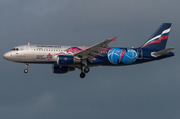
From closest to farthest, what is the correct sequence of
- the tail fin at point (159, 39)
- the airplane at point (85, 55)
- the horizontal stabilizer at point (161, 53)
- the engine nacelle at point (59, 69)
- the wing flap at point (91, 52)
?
the wing flap at point (91, 52) → the airplane at point (85, 55) → the horizontal stabilizer at point (161, 53) → the engine nacelle at point (59, 69) → the tail fin at point (159, 39)

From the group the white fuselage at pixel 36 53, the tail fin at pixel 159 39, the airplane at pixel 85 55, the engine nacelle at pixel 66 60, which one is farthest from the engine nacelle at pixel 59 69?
the tail fin at pixel 159 39

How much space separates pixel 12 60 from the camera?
49719 mm

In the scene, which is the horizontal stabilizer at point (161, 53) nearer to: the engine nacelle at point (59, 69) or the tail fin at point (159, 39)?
the tail fin at point (159, 39)

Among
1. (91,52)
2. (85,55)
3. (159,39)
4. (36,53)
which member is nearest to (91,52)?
(91,52)

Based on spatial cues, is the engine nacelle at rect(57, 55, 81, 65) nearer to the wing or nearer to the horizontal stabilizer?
the wing

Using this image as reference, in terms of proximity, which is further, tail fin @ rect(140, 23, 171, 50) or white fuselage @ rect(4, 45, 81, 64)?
tail fin @ rect(140, 23, 171, 50)

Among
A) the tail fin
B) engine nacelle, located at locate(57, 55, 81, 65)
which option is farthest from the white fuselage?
the tail fin

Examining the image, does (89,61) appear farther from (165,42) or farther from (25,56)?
(165,42)

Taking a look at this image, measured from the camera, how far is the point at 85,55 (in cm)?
4941

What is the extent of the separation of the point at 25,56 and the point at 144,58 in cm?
1833

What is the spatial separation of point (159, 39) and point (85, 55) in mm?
13456

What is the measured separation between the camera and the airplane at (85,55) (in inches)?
1925

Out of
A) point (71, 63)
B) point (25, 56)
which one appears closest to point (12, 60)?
point (25, 56)

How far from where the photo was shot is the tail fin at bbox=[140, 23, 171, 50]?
54.1 m
